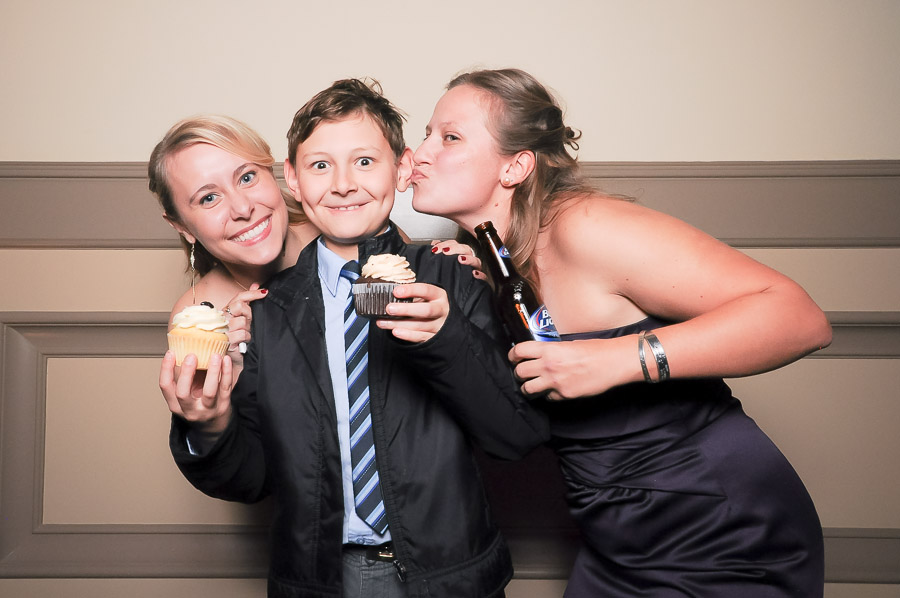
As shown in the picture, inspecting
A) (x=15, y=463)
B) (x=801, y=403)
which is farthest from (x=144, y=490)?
(x=801, y=403)

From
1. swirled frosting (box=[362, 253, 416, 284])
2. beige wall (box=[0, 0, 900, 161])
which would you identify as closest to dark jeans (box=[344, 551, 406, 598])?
swirled frosting (box=[362, 253, 416, 284])

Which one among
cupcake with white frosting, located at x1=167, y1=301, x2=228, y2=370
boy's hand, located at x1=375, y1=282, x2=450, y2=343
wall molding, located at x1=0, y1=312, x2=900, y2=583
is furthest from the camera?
wall molding, located at x1=0, y1=312, x2=900, y2=583

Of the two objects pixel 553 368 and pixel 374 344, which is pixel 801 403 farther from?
pixel 374 344

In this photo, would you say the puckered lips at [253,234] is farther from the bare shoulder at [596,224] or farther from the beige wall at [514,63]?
the beige wall at [514,63]

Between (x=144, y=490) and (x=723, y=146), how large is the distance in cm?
277

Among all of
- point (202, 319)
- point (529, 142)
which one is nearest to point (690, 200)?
point (529, 142)

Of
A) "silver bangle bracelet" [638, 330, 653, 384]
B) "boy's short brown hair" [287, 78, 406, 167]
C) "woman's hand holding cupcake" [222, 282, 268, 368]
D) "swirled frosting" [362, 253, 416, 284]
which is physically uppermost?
"boy's short brown hair" [287, 78, 406, 167]

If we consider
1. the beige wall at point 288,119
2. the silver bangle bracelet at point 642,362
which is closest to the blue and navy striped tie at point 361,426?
the silver bangle bracelet at point 642,362

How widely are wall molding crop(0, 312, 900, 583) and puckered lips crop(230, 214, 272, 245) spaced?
3.54 feet

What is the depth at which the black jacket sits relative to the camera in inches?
A: 64.6

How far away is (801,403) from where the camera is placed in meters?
2.83

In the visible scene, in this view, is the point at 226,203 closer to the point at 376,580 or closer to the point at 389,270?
the point at 389,270

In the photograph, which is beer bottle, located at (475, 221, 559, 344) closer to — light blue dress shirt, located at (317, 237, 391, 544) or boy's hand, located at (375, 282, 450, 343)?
boy's hand, located at (375, 282, 450, 343)

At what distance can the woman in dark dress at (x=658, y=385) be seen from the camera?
156cm
